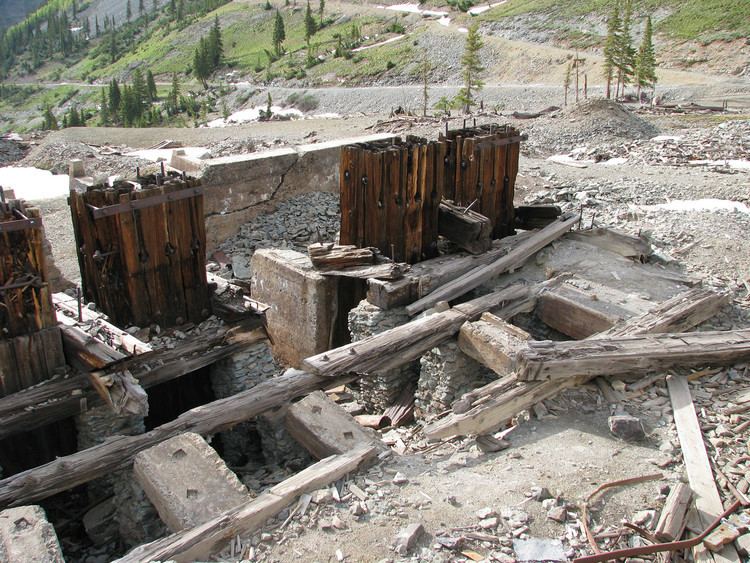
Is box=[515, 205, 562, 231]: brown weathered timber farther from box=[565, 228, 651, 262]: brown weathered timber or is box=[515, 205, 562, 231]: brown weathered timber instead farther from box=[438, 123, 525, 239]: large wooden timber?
box=[565, 228, 651, 262]: brown weathered timber

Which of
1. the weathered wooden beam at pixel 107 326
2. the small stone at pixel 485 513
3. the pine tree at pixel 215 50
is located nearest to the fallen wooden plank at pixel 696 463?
the small stone at pixel 485 513

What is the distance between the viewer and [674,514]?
4.33m

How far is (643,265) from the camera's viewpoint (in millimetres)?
9219

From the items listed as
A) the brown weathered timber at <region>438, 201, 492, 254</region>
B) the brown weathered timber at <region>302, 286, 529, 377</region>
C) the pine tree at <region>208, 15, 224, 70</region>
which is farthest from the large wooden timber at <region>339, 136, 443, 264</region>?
the pine tree at <region>208, 15, 224, 70</region>

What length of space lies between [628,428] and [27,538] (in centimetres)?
442

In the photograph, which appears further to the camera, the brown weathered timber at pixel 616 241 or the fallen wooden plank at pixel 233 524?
the brown weathered timber at pixel 616 241

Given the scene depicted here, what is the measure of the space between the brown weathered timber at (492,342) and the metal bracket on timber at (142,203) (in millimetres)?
3244

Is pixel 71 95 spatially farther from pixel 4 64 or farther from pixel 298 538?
pixel 298 538

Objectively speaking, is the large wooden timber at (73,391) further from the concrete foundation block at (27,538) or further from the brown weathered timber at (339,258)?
the brown weathered timber at (339,258)

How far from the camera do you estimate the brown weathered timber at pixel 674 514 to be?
419 centimetres

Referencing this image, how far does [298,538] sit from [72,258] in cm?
929

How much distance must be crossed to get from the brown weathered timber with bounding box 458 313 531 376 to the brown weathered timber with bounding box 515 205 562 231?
140 inches

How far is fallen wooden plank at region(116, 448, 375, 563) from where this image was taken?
162 inches

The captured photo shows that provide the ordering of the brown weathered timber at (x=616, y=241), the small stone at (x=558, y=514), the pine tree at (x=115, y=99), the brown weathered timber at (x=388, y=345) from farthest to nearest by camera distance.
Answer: the pine tree at (x=115, y=99)
the brown weathered timber at (x=616, y=241)
the brown weathered timber at (x=388, y=345)
the small stone at (x=558, y=514)
